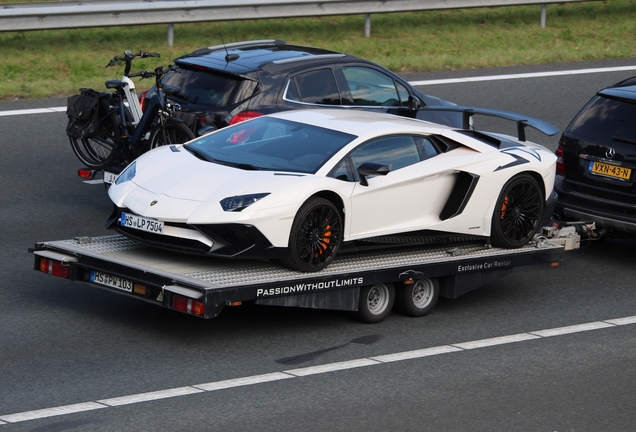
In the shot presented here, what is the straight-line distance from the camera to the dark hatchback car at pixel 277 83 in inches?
475

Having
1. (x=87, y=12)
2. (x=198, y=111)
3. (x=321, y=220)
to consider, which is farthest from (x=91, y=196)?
(x=87, y=12)

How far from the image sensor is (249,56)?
1266 centimetres

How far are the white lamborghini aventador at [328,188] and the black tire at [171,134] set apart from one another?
139 cm

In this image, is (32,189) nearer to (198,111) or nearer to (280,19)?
(198,111)

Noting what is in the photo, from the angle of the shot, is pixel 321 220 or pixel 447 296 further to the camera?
pixel 447 296

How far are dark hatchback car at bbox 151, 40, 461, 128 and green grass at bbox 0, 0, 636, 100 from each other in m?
5.31

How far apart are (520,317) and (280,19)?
13.3 meters

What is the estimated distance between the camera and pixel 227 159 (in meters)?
9.48

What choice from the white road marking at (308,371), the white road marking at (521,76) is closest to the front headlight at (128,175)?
the white road marking at (308,371)

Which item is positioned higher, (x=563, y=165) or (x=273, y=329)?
(x=563, y=165)

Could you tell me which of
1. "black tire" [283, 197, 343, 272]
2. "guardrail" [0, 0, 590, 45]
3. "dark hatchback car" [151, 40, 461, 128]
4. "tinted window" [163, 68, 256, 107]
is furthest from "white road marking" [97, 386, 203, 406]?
"guardrail" [0, 0, 590, 45]

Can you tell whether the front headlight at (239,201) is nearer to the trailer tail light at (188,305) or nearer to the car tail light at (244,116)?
the trailer tail light at (188,305)

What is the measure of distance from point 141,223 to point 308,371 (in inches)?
74.5

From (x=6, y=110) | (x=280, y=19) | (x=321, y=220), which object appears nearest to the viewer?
(x=321, y=220)
